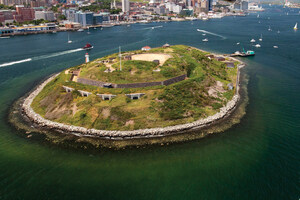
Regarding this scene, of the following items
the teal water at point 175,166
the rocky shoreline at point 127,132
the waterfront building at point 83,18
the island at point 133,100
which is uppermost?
the waterfront building at point 83,18

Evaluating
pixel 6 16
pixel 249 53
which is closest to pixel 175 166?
pixel 249 53

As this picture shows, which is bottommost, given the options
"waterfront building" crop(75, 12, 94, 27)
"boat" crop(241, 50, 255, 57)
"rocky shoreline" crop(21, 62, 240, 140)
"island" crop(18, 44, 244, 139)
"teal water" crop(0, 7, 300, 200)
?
"teal water" crop(0, 7, 300, 200)

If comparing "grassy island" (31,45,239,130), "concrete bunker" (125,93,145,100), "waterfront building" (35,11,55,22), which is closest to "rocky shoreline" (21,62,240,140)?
"grassy island" (31,45,239,130)

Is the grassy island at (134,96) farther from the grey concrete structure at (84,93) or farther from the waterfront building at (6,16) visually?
the waterfront building at (6,16)

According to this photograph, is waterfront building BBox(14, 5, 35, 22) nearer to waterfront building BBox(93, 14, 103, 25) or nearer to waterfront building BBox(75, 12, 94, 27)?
waterfront building BBox(75, 12, 94, 27)

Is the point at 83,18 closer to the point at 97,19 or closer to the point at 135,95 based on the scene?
the point at 97,19

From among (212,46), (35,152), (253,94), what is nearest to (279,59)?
(212,46)

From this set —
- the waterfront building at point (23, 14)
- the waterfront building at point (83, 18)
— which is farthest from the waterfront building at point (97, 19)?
the waterfront building at point (23, 14)
